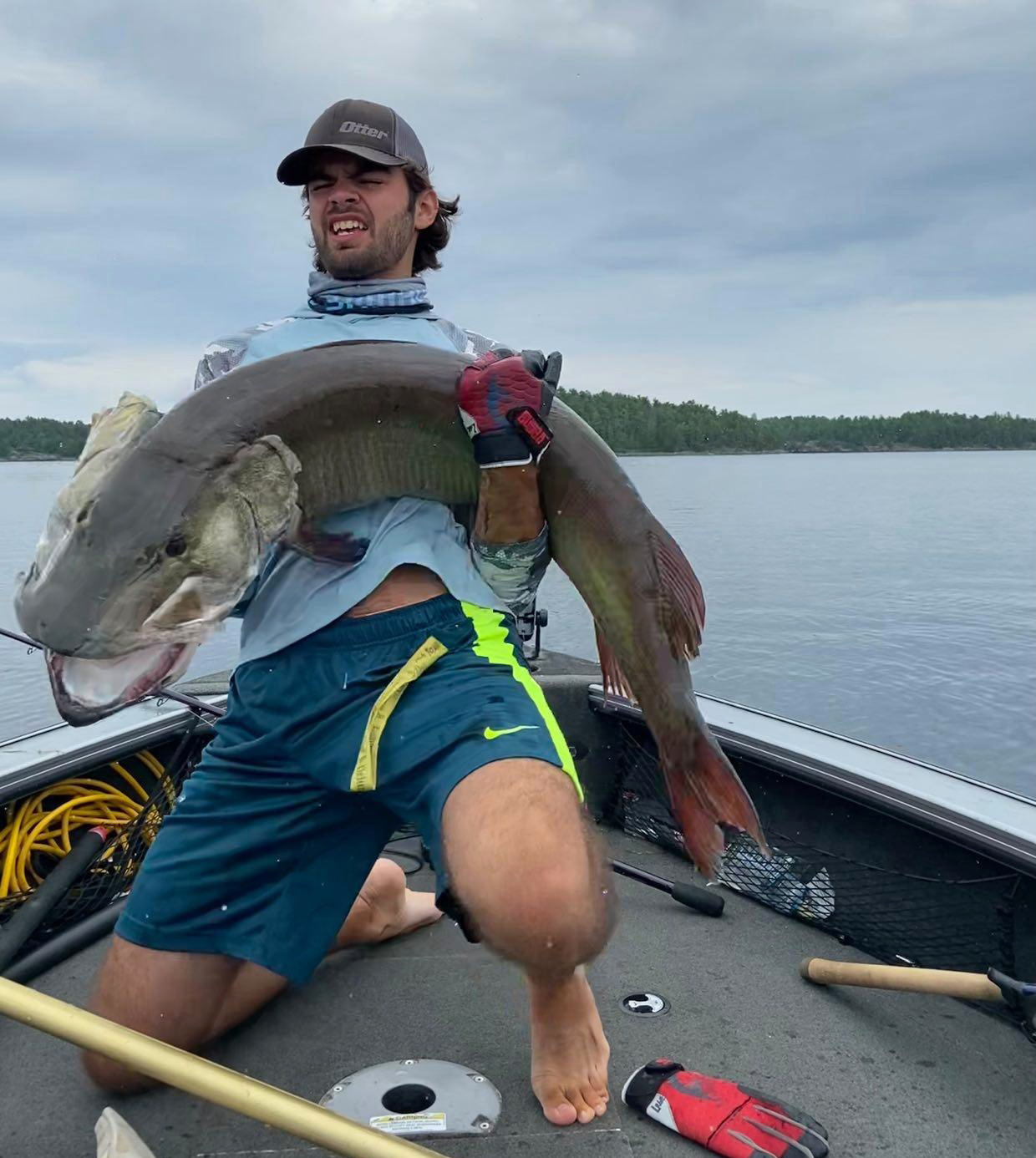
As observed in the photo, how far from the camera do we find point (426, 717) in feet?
6.90

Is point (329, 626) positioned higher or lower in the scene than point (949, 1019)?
higher

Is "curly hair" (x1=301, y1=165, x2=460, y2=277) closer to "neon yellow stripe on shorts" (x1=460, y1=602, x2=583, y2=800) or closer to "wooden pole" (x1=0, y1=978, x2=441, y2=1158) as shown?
"neon yellow stripe on shorts" (x1=460, y1=602, x2=583, y2=800)

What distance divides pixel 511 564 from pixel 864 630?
12073 millimetres

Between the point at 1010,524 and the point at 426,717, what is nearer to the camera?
the point at 426,717

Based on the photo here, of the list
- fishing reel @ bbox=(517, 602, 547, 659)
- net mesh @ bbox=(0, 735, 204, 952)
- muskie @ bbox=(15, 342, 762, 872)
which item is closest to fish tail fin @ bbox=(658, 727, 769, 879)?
muskie @ bbox=(15, 342, 762, 872)

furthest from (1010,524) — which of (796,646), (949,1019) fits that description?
(949,1019)

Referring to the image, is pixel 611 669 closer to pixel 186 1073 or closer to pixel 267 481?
pixel 267 481

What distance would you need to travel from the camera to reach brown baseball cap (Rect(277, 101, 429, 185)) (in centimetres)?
232

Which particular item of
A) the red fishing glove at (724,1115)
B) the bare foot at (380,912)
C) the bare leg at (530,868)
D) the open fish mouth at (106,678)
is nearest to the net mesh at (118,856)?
the bare foot at (380,912)

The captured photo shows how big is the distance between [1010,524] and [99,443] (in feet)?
88.4

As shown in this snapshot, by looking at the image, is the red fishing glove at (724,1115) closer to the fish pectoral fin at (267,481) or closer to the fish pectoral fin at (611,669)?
the fish pectoral fin at (611,669)

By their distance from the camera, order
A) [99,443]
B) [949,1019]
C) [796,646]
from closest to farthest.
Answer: [99,443] < [949,1019] < [796,646]

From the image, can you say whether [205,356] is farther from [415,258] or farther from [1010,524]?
[1010,524]

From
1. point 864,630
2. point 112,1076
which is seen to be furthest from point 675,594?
point 864,630
